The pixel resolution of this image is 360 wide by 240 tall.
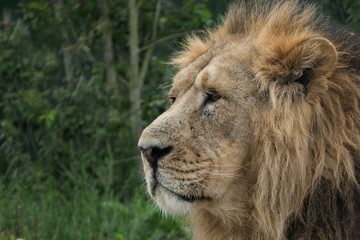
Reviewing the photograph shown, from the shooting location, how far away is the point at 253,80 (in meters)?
2.39

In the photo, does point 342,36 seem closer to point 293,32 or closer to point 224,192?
point 293,32

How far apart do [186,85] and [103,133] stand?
2.68 m

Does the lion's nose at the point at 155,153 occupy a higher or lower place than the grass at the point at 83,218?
higher

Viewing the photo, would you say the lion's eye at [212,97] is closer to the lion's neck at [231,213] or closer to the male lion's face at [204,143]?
the male lion's face at [204,143]

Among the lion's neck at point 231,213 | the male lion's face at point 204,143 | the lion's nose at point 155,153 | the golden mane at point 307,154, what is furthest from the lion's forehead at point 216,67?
the lion's neck at point 231,213

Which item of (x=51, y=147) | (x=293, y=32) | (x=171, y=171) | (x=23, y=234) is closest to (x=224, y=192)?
(x=171, y=171)

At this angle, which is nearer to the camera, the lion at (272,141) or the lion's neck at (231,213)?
the lion at (272,141)

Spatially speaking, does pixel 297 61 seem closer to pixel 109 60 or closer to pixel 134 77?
pixel 134 77

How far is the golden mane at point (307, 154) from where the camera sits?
222 centimetres

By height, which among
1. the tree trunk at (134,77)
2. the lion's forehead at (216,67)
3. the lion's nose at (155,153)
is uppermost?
the lion's forehead at (216,67)

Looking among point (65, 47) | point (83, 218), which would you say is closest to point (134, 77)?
point (65, 47)

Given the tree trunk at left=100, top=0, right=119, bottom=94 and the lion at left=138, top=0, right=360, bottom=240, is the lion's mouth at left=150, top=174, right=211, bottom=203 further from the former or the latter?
the tree trunk at left=100, top=0, right=119, bottom=94

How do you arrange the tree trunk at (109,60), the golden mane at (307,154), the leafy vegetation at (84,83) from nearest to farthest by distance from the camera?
1. the golden mane at (307,154)
2. the leafy vegetation at (84,83)
3. the tree trunk at (109,60)

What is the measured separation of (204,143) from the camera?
233cm
